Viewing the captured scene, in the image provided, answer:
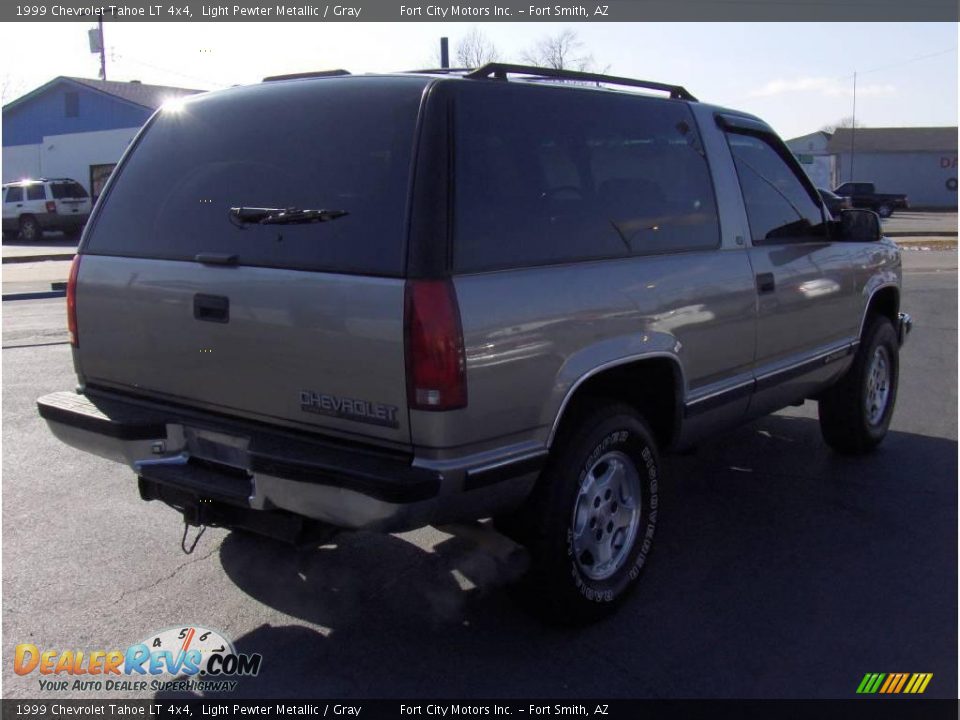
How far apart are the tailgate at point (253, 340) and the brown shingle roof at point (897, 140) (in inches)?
2443

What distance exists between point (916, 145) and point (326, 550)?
63.6 meters

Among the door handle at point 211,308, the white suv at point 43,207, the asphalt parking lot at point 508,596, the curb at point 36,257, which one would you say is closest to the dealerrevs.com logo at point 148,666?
the asphalt parking lot at point 508,596

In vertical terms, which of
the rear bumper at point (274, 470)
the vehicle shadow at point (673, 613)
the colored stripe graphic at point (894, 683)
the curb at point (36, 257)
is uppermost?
the curb at point (36, 257)

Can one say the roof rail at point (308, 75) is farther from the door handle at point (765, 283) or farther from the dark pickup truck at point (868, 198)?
the dark pickup truck at point (868, 198)

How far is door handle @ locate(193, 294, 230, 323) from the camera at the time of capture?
11.4 ft

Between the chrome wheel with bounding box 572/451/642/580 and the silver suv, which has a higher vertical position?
the silver suv

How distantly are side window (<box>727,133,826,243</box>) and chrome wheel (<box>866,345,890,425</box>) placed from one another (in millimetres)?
1267

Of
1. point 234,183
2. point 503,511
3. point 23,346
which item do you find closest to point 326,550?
point 503,511

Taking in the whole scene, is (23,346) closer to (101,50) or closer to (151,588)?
(151,588)

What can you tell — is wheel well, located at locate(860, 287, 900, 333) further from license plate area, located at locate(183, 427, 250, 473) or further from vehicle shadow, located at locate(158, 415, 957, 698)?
license plate area, located at locate(183, 427, 250, 473)

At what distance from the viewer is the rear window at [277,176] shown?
10.8ft

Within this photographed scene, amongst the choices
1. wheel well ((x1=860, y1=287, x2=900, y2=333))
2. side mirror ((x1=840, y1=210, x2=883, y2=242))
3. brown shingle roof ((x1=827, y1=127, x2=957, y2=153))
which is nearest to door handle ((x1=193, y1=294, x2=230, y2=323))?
side mirror ((x1=840, y1=210, x2=883, y2=242))

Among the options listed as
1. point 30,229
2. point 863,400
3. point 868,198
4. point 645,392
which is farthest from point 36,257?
point 868,198

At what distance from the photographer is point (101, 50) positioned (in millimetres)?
43906
